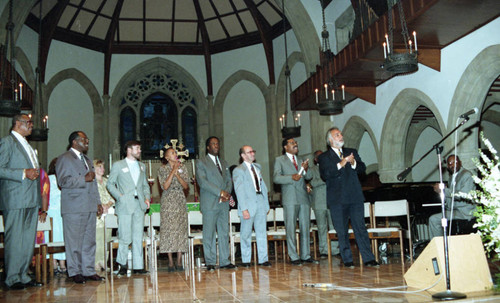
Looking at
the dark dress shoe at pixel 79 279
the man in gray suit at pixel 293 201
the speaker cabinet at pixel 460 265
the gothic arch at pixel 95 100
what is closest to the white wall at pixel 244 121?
the gothic arch at pixel 95 100

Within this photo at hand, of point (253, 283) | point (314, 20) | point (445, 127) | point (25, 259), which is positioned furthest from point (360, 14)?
point (25, 259)

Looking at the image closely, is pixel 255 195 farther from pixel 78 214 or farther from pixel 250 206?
pixel 78 214

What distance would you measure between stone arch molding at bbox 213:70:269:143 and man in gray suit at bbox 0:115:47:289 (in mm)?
12585

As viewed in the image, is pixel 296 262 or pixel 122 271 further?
pixel 296 262

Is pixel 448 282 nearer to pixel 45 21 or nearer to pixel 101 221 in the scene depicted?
pixel 101 221

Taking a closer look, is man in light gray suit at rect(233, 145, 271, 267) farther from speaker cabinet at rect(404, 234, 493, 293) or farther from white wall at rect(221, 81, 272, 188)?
white wall at rect(221, 81, 272, 188)

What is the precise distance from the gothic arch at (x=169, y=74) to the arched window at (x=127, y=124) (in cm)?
28

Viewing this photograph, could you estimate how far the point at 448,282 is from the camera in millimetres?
3701

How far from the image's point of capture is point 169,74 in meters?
18.5

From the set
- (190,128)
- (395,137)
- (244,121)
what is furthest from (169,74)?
(395,137)

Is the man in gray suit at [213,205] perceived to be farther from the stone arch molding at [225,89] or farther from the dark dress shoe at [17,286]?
the stone arch molding at [225,89]

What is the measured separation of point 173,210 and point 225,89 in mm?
11493

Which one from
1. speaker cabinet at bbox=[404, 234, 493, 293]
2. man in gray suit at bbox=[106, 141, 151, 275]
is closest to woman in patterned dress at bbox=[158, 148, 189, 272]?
man in gray suit at bbox=[106, 141, 151, 275]

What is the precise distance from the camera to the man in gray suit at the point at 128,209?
634 cm
